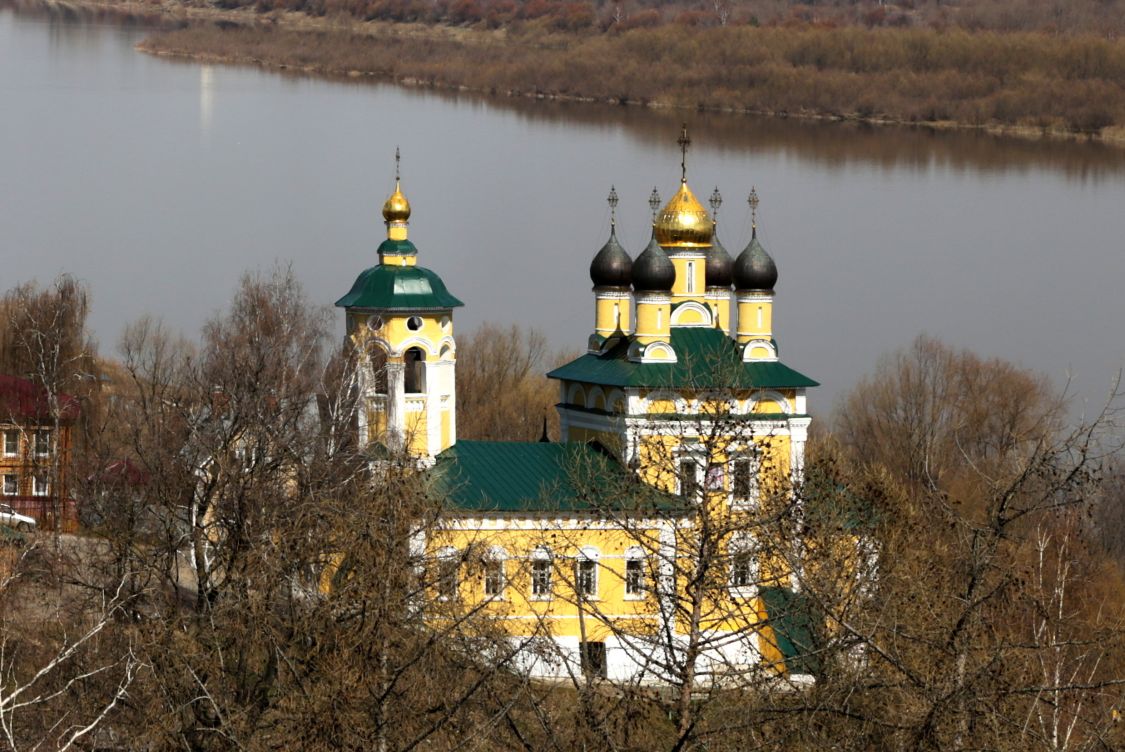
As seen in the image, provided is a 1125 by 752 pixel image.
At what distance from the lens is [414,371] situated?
820 inches

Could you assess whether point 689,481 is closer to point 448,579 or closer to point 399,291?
point 448,579

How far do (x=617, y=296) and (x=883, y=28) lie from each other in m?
32.7

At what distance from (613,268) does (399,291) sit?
2.12 m

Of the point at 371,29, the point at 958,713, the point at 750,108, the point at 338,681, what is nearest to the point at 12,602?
the point at 338,681

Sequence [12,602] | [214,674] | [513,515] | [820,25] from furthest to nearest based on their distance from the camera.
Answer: [820,25] < [513,515] < [12,602] < [214,674]

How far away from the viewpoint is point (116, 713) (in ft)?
43.5

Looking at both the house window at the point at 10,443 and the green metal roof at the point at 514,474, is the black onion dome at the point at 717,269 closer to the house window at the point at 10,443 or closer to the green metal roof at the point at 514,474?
the green metal roof at the point at 514,474

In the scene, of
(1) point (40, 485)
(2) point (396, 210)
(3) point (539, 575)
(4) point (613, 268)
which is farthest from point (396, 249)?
(1) point (40, 485)

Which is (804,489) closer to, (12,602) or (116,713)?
(116,713)

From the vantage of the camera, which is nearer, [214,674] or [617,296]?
[214,674]

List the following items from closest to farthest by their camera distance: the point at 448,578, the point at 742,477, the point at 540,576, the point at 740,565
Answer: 1. the point at 740,565
2. the point at 448,578
3. the point at 742,477
4. the point at 540,576

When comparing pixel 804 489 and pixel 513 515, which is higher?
pixel 804 489

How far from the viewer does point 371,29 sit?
60.8 metres

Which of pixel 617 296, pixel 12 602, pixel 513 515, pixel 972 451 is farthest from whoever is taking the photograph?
pixel 972 451
